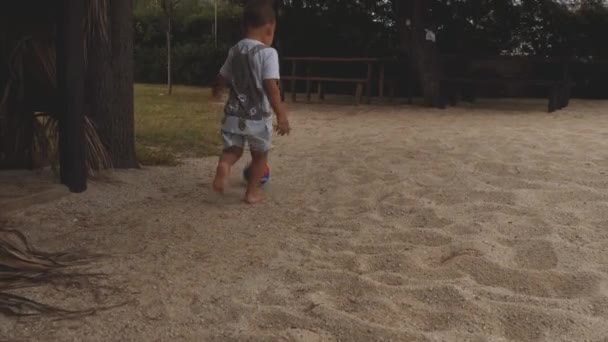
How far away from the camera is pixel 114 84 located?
4.60 m

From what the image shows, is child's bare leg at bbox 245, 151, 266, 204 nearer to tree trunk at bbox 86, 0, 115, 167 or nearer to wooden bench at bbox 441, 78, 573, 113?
tree trunk at bbox 86, 0, 115, 167

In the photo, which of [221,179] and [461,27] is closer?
[221,179]

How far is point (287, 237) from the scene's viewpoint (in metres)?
3.27

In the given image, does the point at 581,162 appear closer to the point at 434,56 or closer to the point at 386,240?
the point at 386,240

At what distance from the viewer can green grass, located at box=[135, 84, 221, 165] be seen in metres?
5.80

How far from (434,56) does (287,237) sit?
8622mm

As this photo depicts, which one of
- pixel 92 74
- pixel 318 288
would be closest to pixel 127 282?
pixel 318 288

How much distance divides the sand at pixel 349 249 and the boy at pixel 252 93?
307mm

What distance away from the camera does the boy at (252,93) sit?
3830 mm

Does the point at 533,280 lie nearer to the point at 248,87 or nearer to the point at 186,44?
the point at 248,87

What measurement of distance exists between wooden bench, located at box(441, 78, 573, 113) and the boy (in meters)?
6.98

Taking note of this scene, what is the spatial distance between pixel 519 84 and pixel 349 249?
786cm

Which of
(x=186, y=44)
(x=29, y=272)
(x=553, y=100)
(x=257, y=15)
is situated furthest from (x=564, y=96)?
(x=186, y=44)

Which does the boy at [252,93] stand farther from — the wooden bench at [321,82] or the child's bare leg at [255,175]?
the wooden bench at [321,82]
